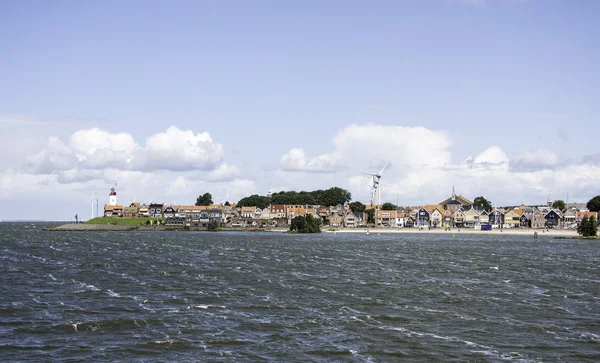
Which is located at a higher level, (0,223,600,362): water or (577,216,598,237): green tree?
(577,216,598,237): green tree

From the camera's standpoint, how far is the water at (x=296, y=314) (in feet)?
101

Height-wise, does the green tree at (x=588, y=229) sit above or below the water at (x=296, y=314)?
above

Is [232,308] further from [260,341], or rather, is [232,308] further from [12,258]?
[12,258]

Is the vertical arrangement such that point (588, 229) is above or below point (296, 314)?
above

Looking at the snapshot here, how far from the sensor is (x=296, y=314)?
40.2 metres

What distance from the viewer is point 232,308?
4250 cm

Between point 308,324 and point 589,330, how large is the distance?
1633 centimetres

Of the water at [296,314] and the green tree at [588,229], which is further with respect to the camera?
the green tree at [588,229]

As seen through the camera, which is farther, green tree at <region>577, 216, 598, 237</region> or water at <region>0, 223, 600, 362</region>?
green tree at <region>577, 216, 598, 237</region>

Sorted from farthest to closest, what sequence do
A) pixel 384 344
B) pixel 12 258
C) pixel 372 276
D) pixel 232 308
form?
1. pixel 12 258
2. pixel 372 276
3. pixel 232 308
4. pixel 384 344

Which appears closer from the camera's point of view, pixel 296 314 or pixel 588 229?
pixel 296 314

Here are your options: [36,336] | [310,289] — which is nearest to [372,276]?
[310,289]

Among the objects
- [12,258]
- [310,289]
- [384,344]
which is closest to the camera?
[384,344]

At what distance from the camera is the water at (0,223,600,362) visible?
30750 mm
